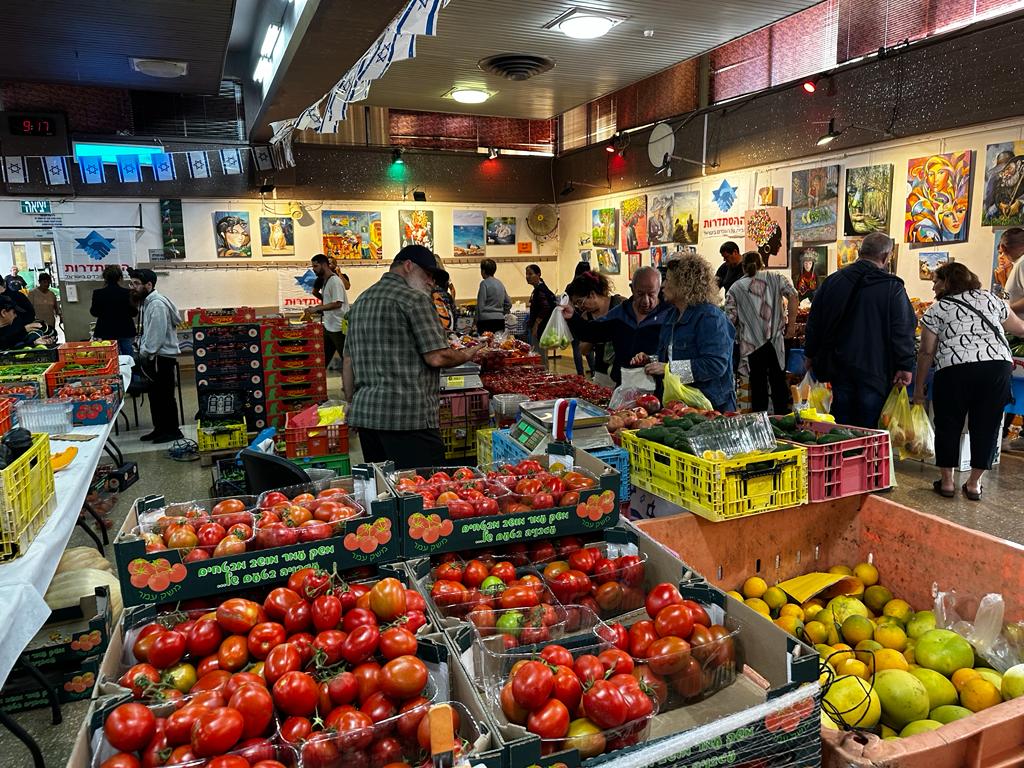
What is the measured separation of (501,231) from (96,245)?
7458 mm

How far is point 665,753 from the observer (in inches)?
51.2

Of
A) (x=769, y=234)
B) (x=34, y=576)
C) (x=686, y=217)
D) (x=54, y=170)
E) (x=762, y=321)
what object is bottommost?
(x=34, y=576)

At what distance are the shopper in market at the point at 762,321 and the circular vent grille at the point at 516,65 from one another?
3.39m

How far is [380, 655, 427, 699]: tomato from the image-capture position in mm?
1414

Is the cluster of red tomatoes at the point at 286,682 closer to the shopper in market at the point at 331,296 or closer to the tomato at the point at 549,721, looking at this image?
the tomato at the point at 549,721

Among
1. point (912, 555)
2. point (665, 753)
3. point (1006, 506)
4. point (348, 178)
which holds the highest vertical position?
point (348, 178)

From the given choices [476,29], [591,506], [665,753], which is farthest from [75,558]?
[476,29]

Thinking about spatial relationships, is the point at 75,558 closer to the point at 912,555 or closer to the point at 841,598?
the point at 841,598

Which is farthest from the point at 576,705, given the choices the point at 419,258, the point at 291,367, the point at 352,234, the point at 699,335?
the point at 352,234

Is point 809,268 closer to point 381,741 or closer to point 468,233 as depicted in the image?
point 468,233

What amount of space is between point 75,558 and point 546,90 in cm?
839

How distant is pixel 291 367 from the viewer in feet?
24.0

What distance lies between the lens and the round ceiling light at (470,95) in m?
9.55

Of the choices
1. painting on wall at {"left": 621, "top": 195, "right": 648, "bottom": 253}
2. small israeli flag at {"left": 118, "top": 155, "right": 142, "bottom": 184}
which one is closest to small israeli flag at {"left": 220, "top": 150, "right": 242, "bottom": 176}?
small israeli flag at {"left": 118, "top": 155, "right": 142, "bottom": 184}
